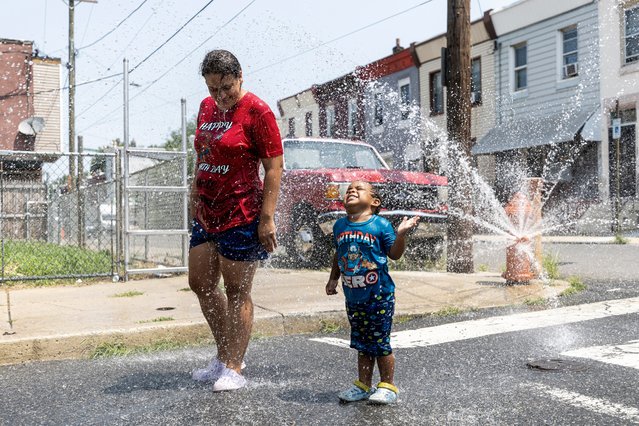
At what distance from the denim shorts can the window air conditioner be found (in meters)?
18.1

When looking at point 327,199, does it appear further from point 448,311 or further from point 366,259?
point 366,259

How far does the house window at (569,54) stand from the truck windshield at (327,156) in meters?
12.0

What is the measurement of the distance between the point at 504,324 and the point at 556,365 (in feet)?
4.92

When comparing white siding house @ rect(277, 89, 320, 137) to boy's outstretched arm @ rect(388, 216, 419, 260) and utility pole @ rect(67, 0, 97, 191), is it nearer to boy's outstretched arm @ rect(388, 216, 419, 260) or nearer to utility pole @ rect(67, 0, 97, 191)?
utility pole @ rect(67, 0, 97, 191)

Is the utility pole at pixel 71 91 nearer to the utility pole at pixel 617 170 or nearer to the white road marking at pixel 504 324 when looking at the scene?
the utility pole at pixel 617 170

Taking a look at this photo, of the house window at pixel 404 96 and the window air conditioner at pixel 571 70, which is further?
the house window at pixel 404 96

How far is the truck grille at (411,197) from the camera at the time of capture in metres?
9.13

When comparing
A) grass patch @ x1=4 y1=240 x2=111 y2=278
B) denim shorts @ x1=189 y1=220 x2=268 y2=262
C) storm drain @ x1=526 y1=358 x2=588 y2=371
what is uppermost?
denim shorts @ x1=189 y1=220 x2=268 y2=262

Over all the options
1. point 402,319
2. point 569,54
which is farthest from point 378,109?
point 402,319

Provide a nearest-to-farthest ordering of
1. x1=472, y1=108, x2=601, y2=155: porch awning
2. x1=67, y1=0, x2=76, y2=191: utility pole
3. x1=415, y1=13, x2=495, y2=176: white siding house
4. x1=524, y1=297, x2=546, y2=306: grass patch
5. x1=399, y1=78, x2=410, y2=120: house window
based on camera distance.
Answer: x1=524, y1=297, x2=546, y2=306: grass patch → x1=472, y1=108, x2=601, y2=155: porch awning → x1=415, y1=13, x2=495, y2=176: white siding house → x1=67, y1=0, x2=76, y2=191: utility pole → x1=399, y1=78, x2=410, y2=120: house window

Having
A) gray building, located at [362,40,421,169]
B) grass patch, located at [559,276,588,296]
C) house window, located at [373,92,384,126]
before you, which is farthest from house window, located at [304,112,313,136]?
grass patch, located at [559,276,588,296]

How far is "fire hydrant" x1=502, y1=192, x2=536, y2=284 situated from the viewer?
24.3 feet

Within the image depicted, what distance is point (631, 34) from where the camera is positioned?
61.5ft

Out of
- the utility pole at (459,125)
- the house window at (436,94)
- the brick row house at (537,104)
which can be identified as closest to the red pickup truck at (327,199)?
the utility pole at (459,125)
